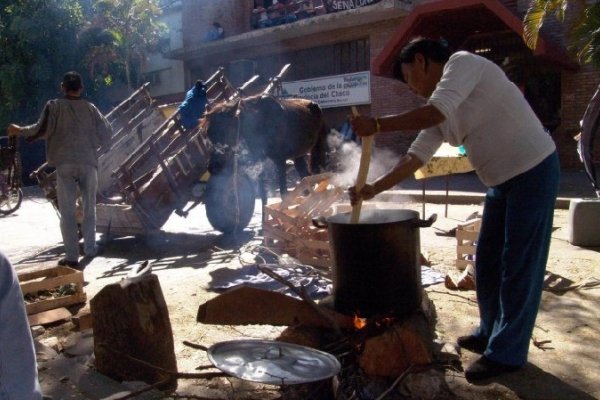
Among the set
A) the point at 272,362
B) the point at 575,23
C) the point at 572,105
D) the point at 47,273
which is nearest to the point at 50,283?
the point at 47,273

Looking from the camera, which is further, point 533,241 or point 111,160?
point 111,160

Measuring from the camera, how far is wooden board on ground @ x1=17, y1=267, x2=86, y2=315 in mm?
4621

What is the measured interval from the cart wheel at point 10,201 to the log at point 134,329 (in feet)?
36.3

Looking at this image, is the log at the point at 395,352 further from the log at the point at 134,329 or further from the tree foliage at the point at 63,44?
the tree foliage at the point at 63,44

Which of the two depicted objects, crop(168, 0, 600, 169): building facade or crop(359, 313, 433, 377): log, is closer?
crop(359, 313, 433, 377): log

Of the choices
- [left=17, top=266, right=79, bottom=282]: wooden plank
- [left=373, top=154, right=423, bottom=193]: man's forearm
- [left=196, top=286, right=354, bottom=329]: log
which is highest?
[left=373, top=154, right=423, bottom=193]: man's forearm

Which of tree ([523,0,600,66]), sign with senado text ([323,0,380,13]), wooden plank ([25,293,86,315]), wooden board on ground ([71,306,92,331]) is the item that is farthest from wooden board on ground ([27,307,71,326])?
sign with senado text ([323,0,380,13])

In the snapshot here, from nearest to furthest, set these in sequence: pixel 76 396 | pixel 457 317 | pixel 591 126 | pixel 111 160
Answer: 1. pixel 76 396
2. pixel 457 317
3. pixel 591 126
4. pixel 111 160

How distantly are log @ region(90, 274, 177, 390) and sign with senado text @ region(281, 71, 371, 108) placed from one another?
605 inches

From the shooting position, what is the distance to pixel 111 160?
927 centimetres

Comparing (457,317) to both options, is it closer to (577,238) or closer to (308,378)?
(308,378)

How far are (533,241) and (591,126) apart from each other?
5.69m

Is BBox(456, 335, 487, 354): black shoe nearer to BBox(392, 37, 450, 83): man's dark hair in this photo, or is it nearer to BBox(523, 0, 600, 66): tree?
BBox(392, 37, 450, 83): man's dark hair

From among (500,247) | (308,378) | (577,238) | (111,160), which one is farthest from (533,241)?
(111,160)
